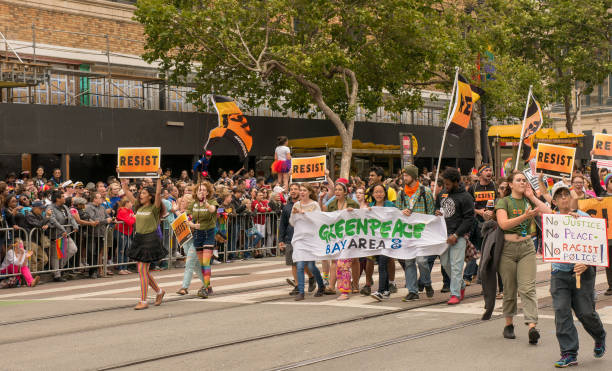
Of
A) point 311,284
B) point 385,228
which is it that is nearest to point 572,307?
point 385,228

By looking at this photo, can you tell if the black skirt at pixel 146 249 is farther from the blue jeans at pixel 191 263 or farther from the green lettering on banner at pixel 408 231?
the green lettering on banner at pixel 408 231

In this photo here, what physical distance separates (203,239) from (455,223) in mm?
3783

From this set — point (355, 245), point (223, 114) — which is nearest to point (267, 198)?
point (223, 114)

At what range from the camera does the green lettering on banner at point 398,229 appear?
38.9 ft

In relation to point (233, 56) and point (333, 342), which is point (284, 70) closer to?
point (233, 56)

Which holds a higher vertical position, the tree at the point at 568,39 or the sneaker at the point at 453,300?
the tree at the point at 568,39

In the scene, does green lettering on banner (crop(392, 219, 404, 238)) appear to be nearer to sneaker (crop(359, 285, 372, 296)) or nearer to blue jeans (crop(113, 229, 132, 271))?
sneaker (crop(359, 285, 372, 296))

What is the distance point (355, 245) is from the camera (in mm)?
12078

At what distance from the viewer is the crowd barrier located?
583 inches

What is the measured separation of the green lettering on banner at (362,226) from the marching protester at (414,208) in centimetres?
57

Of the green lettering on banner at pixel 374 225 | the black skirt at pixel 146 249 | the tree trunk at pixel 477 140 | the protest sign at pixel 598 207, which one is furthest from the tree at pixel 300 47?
the protest sign at pixel 598 207

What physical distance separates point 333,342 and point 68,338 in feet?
9.91

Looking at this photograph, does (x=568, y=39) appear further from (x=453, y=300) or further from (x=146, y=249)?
(x=146, y=249)

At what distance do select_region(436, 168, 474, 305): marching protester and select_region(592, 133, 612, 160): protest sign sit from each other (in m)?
2.70
